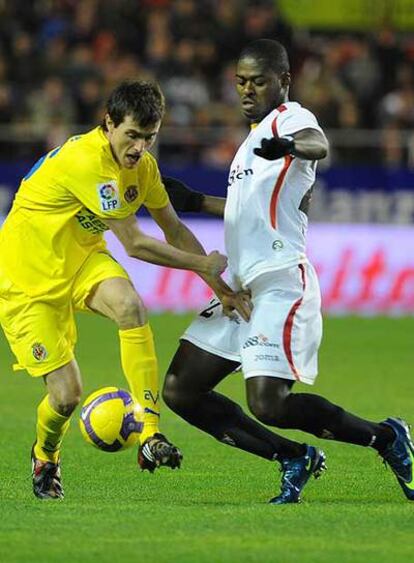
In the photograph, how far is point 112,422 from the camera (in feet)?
25.8

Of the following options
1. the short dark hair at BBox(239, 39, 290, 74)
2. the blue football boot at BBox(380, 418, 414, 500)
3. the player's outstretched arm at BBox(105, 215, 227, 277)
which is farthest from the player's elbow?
the blue football boot at BBox(380, 418, 414, 500)

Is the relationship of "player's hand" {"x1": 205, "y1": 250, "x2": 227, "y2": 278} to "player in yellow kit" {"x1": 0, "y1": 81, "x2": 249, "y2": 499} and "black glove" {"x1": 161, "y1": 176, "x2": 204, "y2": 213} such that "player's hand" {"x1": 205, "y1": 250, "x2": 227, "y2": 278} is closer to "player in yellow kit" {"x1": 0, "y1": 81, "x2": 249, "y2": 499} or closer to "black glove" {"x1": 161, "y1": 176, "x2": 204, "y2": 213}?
"player in yellow kit" {"x1": 0, "y1": 81, "x2": 249, "y2": 499}

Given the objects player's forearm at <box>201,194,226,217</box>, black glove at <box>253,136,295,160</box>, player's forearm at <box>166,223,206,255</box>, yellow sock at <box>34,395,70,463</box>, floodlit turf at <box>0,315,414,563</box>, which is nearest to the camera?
floodlit turf at <box>0,315,414,563</box>

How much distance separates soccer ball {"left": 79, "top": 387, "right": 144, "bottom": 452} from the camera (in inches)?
310

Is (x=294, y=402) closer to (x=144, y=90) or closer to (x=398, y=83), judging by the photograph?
(x=144, y=90)

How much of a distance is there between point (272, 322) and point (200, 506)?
1.00 meters

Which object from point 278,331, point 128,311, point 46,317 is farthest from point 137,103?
point 278,331

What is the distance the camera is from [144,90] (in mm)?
7668

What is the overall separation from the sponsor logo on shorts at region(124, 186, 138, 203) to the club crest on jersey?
0.12 meters

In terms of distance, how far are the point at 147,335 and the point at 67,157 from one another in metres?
1.03

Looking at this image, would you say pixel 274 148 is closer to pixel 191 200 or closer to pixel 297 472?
pixel 191 200

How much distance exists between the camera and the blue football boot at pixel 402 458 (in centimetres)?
795

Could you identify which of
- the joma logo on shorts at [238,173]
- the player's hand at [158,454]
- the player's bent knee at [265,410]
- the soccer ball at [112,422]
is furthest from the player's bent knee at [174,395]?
the joma logo on shorts at [238,173]

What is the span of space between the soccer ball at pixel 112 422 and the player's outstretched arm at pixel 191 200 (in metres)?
1.14
